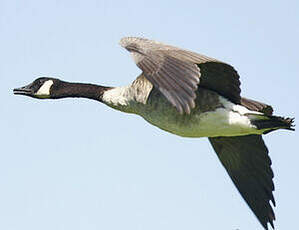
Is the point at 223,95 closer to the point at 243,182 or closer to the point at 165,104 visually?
the point at 165,104

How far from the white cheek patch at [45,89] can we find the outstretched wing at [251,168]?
265cm

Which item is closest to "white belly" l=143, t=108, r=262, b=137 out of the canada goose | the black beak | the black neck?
the canada goose

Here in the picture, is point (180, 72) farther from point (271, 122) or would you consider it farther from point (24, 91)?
point (24, 91)

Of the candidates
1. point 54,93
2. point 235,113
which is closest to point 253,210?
point 235,113

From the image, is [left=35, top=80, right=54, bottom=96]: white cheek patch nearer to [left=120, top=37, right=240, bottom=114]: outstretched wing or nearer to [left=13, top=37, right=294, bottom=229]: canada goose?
[left=13, top=37, right=294, bottom=229]: canada goose

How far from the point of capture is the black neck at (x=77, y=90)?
41.6 feet

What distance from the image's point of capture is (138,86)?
11703 millimetres

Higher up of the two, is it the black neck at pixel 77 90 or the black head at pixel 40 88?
the black neck at pixel 77 90

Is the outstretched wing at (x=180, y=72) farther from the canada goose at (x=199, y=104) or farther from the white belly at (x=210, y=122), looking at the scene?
the white belly at (x=210, y=122)

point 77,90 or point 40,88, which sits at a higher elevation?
point 77,90

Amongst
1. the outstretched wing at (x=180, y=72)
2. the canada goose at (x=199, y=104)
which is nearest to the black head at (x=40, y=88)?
the canada goose at (x=199, y=104)

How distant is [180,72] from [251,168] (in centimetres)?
368

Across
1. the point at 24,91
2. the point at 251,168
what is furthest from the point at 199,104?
the point at 24,91

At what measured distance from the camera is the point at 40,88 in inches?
543
